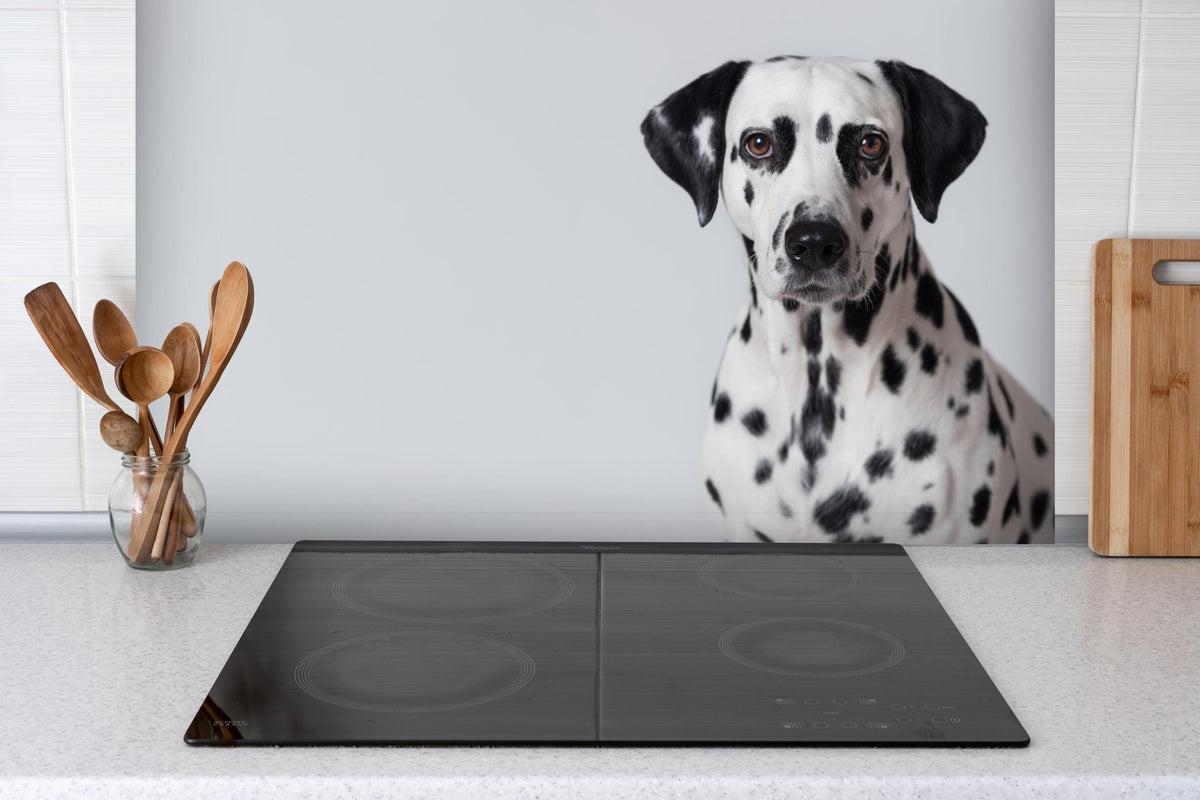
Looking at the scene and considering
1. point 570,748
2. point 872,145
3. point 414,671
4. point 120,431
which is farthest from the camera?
point 872,145

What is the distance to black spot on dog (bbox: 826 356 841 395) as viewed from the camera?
1332mm

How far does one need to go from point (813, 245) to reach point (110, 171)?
892 mm

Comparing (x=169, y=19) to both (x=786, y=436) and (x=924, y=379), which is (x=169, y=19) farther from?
(x=924, y=379)

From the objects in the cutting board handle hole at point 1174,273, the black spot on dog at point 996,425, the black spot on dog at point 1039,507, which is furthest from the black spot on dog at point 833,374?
the cutting board handle hole at point 1174,273

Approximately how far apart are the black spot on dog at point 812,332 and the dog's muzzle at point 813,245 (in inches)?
2.5

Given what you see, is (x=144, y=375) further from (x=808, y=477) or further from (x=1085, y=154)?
(x=1085, y=154)

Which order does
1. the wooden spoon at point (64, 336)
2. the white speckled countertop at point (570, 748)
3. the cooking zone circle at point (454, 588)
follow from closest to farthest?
the white speckled countertop at point (570, 748) < the cooking zone circle at point (454, 588) < the wooden spoon at point (64, 336)

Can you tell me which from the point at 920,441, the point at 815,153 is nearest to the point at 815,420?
the point at 920,441

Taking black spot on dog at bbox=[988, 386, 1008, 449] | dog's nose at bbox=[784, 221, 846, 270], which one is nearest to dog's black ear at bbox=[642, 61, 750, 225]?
dog's nose at bbox=[784, 221, 846, 270]

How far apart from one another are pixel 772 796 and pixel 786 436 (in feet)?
2.06

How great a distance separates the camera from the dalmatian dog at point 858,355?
1.29m

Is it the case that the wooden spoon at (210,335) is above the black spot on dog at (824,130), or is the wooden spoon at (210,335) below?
below

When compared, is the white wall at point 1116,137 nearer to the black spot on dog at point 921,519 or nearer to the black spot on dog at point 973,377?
the black spot on dog at point 973,377

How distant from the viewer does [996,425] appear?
1348 mm
